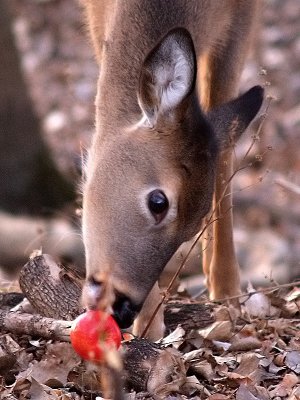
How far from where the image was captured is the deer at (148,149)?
512 cm

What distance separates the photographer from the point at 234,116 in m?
5.66

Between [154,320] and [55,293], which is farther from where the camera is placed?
[154,320]

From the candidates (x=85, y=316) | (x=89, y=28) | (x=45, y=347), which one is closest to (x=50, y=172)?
(x=89, y=28)

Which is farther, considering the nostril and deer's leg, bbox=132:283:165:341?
deer's leg, bbox=132:283:165:341

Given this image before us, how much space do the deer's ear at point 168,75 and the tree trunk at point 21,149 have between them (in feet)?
15.8

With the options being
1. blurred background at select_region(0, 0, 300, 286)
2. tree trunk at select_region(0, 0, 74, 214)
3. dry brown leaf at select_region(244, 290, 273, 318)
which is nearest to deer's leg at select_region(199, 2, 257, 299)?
blurred background at select_region(0, 0, 300, 286)

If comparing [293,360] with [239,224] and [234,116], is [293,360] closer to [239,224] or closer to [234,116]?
[234,116]

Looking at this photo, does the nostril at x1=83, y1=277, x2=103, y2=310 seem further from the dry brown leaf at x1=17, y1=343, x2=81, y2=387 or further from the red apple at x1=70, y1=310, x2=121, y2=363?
the red apple at x1=70, y1=310, x2=121, y2=363

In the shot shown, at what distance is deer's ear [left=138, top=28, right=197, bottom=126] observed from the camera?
5.07m

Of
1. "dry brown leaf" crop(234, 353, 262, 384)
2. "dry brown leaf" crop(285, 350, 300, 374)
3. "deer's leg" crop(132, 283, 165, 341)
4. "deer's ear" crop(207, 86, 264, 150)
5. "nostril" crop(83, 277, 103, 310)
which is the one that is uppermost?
"deer's ear" crop(207, 86, 264, 150)

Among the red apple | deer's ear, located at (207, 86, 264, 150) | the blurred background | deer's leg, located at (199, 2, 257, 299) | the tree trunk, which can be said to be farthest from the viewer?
the tree trunk

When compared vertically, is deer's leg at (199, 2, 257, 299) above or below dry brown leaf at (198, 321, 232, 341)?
above

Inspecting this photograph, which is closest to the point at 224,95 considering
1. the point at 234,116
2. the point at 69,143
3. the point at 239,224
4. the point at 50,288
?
the point at 234,116

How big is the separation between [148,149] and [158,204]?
14.2 inches
